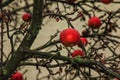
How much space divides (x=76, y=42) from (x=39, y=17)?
0.31 m

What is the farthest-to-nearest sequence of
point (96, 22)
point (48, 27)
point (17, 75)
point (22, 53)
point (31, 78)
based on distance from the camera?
1. point (48, 27)
2. point (31, 78)
3. point (96, 22)
4. point (17, 75)
5. point (22, 53)

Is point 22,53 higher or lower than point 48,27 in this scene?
higher

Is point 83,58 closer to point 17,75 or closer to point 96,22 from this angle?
point 17,75

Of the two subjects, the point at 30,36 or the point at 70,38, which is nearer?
the point at 70,38

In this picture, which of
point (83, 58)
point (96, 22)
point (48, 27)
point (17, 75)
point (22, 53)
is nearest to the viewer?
point (83, 58)

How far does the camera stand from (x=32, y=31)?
89.9 inches

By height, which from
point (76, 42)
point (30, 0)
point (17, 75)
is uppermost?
point (76, 42)

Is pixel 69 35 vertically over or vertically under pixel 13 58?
over

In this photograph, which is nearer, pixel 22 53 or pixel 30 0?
pixel 22 53

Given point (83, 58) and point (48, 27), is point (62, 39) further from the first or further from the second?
point (48, 27)

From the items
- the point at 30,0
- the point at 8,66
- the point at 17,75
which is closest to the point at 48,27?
the point at 30,0

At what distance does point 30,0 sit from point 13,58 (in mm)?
5552

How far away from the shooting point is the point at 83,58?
2.13 metres

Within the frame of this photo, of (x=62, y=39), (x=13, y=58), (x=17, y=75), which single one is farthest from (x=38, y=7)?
(x=17, y=75)
